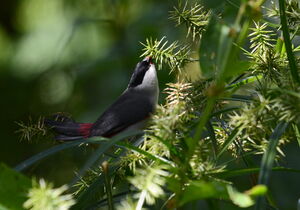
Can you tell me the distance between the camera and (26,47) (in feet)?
5.93

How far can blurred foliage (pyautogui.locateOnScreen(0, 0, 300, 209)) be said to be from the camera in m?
0.49

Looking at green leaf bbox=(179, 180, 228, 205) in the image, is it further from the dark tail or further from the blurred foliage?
the dark tail

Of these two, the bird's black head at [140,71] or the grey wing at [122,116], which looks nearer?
the grey wing at [122,116]

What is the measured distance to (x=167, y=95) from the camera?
106cm

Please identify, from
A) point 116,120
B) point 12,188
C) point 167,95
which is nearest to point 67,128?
point 116,120

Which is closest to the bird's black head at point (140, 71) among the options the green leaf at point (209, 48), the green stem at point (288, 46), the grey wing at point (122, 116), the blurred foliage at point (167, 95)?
the blurred foliage at point (167, 95)

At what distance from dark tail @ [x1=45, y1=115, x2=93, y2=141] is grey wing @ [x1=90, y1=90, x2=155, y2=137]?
0.03 meters

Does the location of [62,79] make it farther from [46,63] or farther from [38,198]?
[38,198]

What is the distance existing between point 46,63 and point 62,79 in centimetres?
7

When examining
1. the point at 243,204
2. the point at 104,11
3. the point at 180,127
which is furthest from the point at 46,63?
the point at 243,204

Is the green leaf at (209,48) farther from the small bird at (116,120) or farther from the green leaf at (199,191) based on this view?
the small bird at (116,120)

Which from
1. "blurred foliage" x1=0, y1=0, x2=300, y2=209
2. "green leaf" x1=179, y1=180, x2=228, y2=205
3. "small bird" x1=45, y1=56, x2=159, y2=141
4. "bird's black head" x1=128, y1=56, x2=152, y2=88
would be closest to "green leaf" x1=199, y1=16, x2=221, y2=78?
"blurred foliage" x1=0, y1=0, x2=300, y2=209

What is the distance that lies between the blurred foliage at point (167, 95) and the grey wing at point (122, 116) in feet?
0.11

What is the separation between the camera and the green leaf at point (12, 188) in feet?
1.60
